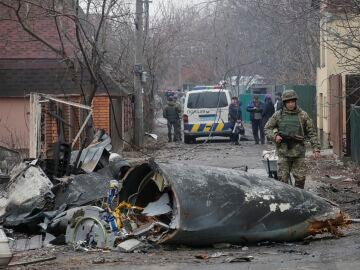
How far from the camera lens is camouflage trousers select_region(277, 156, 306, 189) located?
37.8ft

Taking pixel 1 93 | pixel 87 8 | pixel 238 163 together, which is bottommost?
pixel 238 163

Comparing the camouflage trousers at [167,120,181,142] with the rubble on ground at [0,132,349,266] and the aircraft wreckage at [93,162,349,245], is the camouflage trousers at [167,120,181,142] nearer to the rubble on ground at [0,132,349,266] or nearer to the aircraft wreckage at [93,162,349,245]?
the rubble on ground at [0,132,349,266]

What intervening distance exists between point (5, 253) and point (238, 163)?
1303 centimetres

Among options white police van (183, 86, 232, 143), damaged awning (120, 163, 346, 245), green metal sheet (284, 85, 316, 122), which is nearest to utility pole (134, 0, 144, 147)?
white police van (183, 86, 232, 143)

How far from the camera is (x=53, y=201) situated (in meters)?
11.4

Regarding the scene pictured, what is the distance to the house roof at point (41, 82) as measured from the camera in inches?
976

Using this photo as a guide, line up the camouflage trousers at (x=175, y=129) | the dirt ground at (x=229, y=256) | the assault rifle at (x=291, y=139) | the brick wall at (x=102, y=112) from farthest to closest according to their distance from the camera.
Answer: the camouflage trousers at (x=175, y=129) → the brick wall at (x=102, y=112) → the assault rifle at (x=291, y=139) → the dirt ground at (x=229, y=256)

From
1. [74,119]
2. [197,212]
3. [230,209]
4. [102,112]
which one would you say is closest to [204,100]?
[102,112]

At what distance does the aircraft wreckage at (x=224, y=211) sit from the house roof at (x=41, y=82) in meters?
15.7

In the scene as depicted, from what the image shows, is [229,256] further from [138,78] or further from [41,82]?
[138,78]

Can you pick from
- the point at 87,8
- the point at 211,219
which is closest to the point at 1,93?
the point at 87,8

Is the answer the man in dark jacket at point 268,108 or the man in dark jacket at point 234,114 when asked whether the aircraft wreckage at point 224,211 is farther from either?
the man in dark jacket at point 234,114

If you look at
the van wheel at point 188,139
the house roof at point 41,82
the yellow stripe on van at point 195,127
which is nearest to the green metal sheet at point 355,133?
the house roof at point 41,82

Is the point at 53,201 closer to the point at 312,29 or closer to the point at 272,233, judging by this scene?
the point at 272,233
